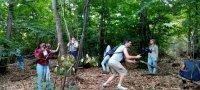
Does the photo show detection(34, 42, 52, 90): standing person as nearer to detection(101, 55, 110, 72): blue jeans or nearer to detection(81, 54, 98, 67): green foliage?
detection(101, 55, 110, 72): blue jeans

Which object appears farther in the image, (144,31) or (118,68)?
(144,31)

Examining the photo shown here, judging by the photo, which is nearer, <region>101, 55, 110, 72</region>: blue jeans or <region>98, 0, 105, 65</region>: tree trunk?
<region>101, 55, 110, 72</region>: blue jeans

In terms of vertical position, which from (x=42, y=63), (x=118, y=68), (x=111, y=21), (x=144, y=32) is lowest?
(x=118, y=68)

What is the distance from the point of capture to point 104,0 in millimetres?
18484

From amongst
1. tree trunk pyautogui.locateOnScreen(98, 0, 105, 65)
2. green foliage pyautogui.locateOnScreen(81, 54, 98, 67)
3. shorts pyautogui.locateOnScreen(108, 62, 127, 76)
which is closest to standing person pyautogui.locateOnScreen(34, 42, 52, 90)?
shorts pyautogui.locateOnScreen(108, 62, 127, 76)

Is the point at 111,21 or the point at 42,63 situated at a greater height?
the point at 111,21

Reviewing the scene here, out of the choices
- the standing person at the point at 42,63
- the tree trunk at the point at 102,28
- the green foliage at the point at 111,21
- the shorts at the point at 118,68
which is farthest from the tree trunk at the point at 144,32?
the standing person at the point at 42,63

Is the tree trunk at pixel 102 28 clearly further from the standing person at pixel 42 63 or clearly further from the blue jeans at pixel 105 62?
the standing person at pixel 42 63

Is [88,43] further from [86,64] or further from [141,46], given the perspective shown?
[141,46]

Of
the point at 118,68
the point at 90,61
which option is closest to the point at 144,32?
the point at 90,61

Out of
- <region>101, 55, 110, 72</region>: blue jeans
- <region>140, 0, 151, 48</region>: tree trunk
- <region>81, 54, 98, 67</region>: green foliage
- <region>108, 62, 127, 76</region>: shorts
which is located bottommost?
<region>81, 54, 98, 67</region>: green foliage

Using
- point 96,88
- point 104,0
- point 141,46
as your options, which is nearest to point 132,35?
point 141,46

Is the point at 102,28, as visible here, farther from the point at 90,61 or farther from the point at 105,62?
the point at 105,62

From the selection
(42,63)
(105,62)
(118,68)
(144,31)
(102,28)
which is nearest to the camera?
(118,68)
